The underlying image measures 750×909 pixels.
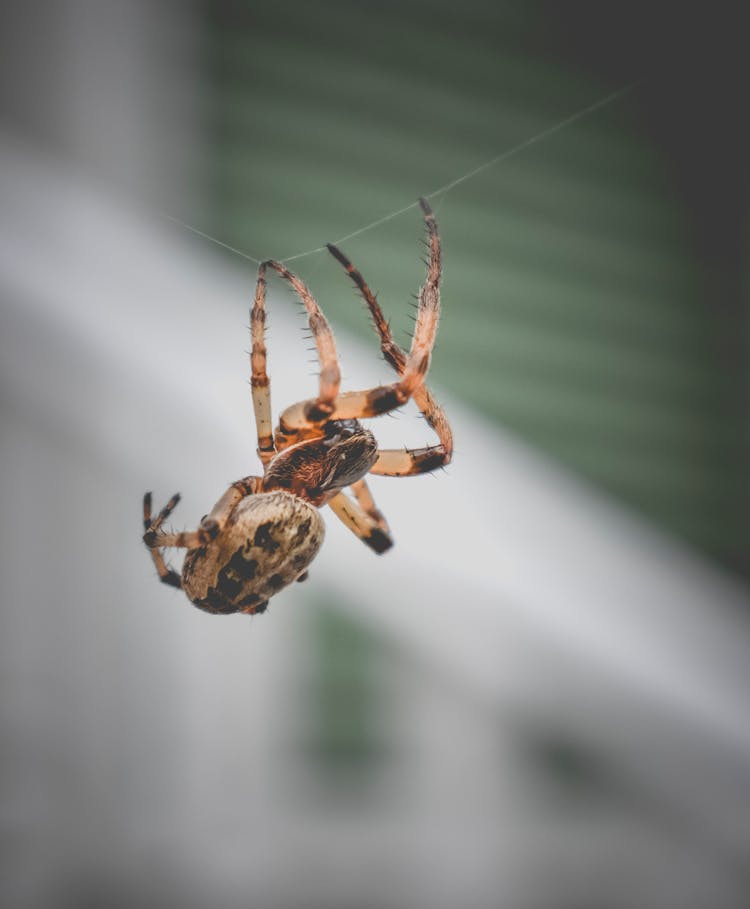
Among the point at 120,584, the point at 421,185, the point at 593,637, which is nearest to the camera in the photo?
the point at 120,584

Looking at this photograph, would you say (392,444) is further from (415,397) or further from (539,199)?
(539,199)

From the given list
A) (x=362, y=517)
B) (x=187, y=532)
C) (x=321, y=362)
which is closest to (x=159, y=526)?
(x=187, y=532)

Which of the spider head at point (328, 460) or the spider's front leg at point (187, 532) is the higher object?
the spider head at point (328, 460)

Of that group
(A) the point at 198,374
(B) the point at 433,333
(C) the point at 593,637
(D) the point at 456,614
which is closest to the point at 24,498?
(A) the point at 198,374

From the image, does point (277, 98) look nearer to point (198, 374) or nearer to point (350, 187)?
point (350, 187)

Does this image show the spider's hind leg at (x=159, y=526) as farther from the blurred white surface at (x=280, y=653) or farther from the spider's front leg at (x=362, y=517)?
the blurred white surface at (x=280, y=653)

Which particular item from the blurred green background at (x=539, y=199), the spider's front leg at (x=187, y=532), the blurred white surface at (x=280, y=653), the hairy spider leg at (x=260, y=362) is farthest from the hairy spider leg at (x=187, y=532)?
the blurred green background at (x=539, y=199)
